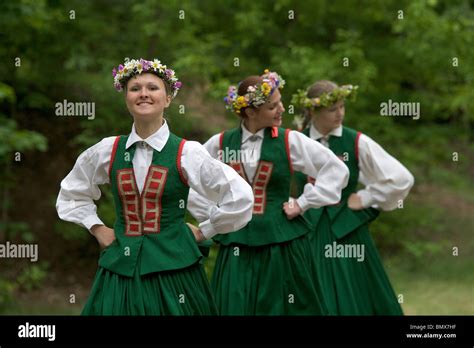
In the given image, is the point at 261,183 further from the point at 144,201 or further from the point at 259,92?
the point at 144,201

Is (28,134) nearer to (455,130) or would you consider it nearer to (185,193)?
(185,193)

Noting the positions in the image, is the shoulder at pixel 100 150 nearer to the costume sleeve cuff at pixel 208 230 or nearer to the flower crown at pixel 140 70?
the flower crown at pixel 140 70

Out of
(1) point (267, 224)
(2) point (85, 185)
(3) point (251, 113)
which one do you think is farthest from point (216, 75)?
(2) point (85, 185)

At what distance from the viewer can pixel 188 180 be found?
5.34 meters

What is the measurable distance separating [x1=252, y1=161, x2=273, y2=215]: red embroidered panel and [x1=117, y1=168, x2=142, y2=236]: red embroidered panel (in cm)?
137

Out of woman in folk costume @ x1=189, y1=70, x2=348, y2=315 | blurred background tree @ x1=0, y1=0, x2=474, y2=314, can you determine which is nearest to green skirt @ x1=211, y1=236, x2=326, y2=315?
Answer: woman in folk costume @ x1=189, y1=70, x2=348, y2=315

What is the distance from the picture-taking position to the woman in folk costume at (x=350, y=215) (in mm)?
7555

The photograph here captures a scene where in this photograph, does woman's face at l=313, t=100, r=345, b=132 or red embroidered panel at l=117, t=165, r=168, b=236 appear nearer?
red embroidered panel at l=117, t=165, r=168, b=236

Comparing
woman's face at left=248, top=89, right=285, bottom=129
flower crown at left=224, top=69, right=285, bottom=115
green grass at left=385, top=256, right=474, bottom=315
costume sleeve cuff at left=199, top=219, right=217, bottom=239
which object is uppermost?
flower crown at left=224, top=69, right=285, bottom=115

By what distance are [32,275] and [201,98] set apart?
2934 millimetres

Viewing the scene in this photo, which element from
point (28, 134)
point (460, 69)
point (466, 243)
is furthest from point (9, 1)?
point (466, 243)

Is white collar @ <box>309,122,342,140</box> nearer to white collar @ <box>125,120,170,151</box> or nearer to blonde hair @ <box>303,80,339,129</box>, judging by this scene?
blonde hair @ <box>303,80,339,129</box>

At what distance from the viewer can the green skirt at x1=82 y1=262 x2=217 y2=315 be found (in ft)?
17.1

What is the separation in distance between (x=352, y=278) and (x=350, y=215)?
0.46 metres
